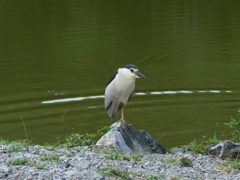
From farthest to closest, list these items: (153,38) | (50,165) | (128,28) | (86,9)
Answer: (86,9)
(128,28)
(153,38)
(50,165)

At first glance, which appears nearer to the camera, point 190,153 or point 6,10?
point 190,153

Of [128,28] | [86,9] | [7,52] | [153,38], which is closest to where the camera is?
[7,52]

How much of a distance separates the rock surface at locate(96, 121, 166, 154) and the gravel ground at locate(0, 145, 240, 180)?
505mm

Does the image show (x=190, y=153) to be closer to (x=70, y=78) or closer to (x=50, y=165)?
(x=50, y=165)

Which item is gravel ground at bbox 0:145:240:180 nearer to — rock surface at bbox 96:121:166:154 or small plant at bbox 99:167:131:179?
small plant at bbox 99:167:131:179

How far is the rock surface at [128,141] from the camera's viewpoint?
30.1 feet

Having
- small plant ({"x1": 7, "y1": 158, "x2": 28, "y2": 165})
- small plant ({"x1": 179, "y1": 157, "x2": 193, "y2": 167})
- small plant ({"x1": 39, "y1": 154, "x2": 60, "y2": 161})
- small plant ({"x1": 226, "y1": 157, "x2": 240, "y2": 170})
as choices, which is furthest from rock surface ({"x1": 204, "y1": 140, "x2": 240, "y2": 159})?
small plant ({"x1": 7, "y1": 158, "x2": 28, "y2": 165})

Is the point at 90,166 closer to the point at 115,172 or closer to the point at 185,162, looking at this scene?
the point at 115,172

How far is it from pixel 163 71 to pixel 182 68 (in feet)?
2.24

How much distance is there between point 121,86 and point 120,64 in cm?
837

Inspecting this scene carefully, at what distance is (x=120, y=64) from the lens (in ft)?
59.3

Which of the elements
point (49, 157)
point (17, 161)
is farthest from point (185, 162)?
point (17, 161)

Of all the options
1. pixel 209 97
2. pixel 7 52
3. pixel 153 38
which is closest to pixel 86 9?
pixel 153 38

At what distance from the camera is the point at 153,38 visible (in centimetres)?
A: 2223
